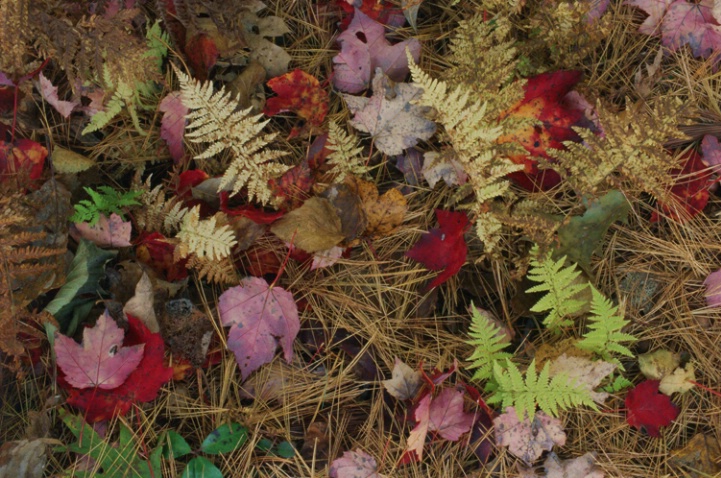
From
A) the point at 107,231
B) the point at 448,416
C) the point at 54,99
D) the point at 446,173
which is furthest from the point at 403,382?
the point at 54,99

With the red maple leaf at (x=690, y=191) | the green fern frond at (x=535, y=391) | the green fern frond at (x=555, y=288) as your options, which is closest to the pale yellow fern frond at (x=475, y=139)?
the green fern frond at (x=555, y=288)

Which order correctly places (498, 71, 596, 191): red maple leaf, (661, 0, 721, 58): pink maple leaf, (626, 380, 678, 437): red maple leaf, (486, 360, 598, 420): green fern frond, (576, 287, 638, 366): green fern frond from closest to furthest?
(486, 360, 598, 420): green fern frond, (576, 287, 638, 366): green fern frond, (626, 380, 678, 437): red maple leaf, (498, 71, 596, 191): red maple leaf, (661, 0, 721, 58): pink maple leaf

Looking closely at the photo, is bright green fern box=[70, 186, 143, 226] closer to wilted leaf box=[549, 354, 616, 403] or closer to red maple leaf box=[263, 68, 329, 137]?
red maple leaf box=[263, 68, 329, 137]

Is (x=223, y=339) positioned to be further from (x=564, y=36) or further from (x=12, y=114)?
(x=564, y=36)

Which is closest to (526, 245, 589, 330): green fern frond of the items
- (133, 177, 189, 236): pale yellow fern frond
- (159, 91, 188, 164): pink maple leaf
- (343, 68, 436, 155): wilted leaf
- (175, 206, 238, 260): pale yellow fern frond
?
(343, 68, 436, 155): wilted leaf

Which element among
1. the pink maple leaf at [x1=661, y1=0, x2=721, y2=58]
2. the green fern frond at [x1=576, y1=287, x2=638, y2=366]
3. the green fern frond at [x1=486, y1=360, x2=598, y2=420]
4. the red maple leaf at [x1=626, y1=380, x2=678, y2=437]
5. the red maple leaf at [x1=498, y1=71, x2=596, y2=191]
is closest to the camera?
the green fern frond at [x1=486, y1=360, x2=598, y2=420]

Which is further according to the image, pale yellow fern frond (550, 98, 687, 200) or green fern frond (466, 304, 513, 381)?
green fern frond (466, 304, 513, 381)
